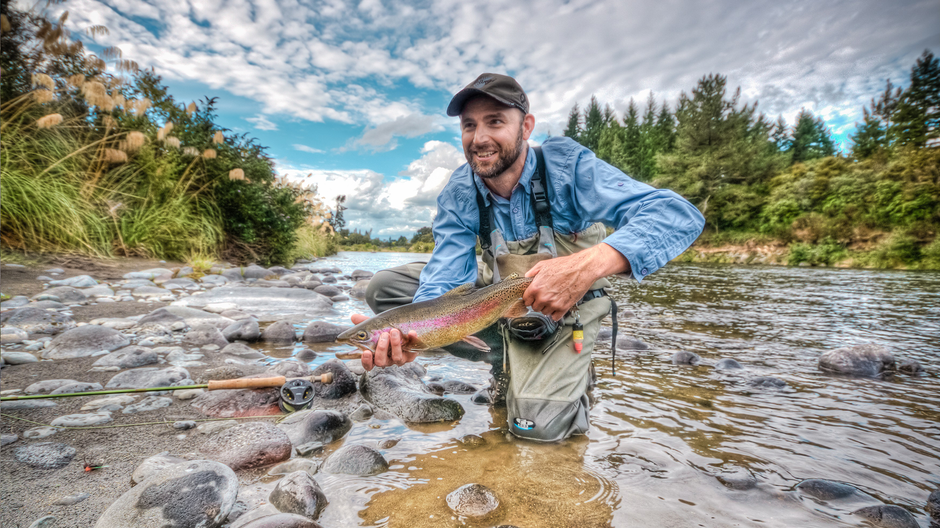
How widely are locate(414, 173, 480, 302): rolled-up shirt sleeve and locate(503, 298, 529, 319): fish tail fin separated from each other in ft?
2.66

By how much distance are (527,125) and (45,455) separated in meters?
3.45

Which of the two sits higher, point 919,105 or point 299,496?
point 919,105

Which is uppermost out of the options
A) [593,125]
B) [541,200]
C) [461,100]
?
[593,125]

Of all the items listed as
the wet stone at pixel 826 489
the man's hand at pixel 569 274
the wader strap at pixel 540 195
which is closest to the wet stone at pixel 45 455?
the man's hand at pixel 569 274

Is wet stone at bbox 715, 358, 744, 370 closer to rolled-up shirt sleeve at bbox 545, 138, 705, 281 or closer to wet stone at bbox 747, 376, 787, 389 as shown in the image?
wet stone at bbox 747, 376, 787, 389

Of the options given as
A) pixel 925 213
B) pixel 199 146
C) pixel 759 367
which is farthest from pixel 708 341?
pixel 925 213

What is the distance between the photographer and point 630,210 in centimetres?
259

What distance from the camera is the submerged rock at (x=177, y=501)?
5.32 feet

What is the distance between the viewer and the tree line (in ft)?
72.2

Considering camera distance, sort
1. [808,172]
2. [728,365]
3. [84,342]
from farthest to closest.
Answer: [808,172] < [728,365] < [84,342]

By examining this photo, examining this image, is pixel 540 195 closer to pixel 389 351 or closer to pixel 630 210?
pixel 630 210

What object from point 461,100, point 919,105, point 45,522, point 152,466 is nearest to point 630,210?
point 461,100

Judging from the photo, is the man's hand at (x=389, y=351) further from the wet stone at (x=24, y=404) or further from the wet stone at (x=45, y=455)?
the wet stone at (x=24, y=404)

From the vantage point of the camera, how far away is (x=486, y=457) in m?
2.44
